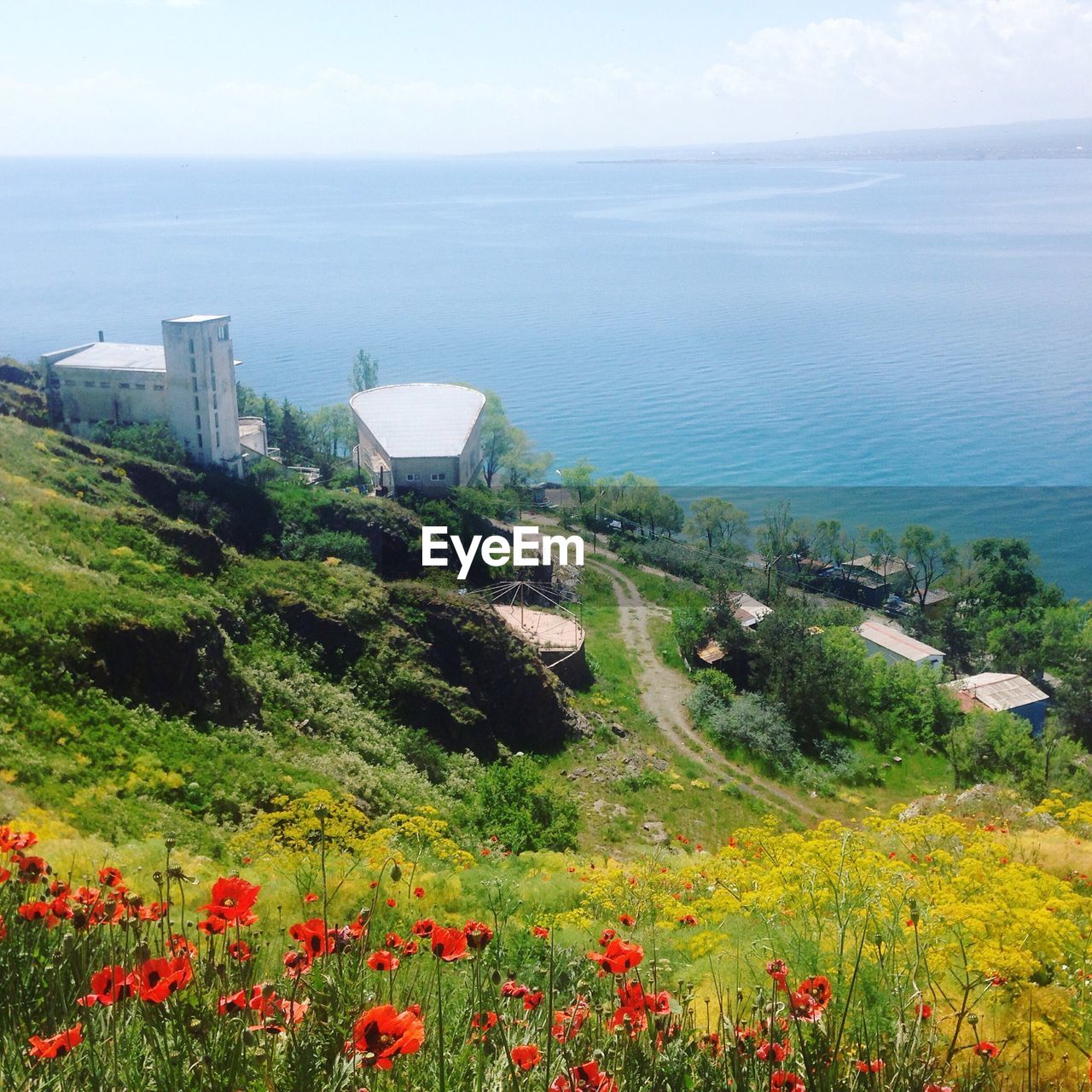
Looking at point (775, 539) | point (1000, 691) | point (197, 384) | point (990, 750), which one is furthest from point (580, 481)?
point (990, 750)

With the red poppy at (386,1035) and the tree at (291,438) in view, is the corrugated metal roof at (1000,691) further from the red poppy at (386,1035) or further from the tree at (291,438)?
the tree at (291,438)

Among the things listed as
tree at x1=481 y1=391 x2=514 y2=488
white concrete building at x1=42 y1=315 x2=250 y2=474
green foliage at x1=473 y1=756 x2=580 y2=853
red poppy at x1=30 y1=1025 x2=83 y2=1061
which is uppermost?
red poppy at x1=30 y1=1025 x2=83 y2=1061

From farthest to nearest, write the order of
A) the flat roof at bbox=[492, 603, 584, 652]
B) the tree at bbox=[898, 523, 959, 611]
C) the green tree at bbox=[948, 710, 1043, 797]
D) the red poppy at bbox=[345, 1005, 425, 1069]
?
the tree at bbox=[898, 523, 959, 611]
the flat roof at bbox=[492, 603, 584, 652]
the green tree at bbox=[948, 710, 1043, 797]
the red poppy at bbox=[345, 1005, 425, 1069]

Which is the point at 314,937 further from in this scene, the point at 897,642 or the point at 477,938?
the point at 897,642

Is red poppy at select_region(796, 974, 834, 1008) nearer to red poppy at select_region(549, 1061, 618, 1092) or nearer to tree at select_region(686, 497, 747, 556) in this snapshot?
red poppy at select_region(549, 1061, 618, 1092)

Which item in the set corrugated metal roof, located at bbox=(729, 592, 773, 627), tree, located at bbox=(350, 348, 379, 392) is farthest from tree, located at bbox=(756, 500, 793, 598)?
tree, located at bbox=(350, 348, 379, 392)

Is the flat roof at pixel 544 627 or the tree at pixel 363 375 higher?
the tree at pixel 363 375

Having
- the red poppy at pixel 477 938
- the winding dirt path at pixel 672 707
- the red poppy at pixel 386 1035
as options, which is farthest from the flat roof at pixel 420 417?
the red poppy at pixel 386 1035
